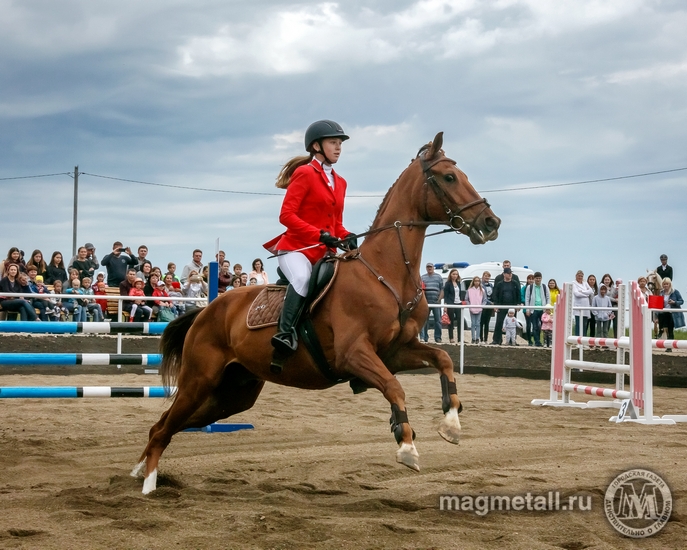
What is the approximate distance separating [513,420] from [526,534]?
5.29 meters

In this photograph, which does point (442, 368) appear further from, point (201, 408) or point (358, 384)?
point (201, 408)

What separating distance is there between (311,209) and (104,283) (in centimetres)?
1021

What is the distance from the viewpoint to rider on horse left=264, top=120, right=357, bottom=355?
5.66 metres

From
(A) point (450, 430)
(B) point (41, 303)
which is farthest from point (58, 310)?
(A) point (450, 430)

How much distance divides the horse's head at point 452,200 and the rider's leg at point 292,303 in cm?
99

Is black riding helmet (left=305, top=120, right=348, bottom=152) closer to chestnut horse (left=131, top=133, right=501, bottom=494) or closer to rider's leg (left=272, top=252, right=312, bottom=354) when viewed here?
chestnut horse (left=131, top=133, right=501, bottom=494)

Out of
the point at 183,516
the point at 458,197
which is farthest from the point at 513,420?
the point at 183,516

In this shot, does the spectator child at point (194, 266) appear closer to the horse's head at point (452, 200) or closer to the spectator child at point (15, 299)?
the spectator child at point (15, 299)

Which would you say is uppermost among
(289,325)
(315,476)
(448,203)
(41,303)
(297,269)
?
(448,203)

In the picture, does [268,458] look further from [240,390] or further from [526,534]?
[526,534]

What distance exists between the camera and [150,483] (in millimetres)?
5824

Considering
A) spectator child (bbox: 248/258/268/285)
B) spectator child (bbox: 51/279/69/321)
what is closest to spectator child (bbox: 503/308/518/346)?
spectator child (bbox: 248/258/268/285)

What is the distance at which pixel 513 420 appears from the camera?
31.2 ft

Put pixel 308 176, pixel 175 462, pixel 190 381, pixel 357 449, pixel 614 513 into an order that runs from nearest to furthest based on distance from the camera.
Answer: pixel 614 513, pixel 308 176, pixel 190 381, pixel 175 462, pixel 357 449
